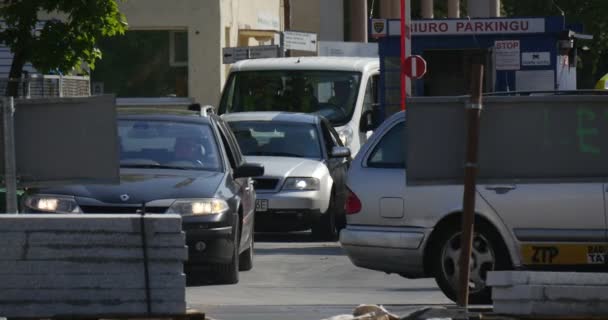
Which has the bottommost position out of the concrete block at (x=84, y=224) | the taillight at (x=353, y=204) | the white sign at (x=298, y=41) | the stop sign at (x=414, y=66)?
the taillight at (x=353, y=204)

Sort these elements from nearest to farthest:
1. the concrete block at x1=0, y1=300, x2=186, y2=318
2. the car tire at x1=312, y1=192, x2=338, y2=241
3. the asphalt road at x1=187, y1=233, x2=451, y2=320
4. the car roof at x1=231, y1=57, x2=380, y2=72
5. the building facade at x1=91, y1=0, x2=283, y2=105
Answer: the concrete block at x1=0, y1=300, x2=186, y2=318
the asphalt road at x1=187, y1=233, x2=451, y2=320
the car tire at x1=312, y1=192, x2=338, y2=241
the car roof at x1=231, y1=57, x2=380, y2=72
the building facade at x1=91, y1=0, x2=283, y2=105

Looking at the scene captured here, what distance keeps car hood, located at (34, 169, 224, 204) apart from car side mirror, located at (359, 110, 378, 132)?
8.85 metres

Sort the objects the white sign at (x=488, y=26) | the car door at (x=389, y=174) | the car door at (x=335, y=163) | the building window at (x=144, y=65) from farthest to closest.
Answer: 1. the building window at (x=144, y=65)
2. the white sign at (x=488, y=26)
3. the car door at (x=335, y=163)
4. the car door at (x=389, y=174)

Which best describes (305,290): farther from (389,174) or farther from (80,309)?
(80,309)

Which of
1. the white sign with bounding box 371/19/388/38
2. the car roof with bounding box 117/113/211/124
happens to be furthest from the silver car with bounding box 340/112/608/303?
the white sign with bounding box 371/19/388/38

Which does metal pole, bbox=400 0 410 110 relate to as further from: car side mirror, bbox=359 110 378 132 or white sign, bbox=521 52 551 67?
white sign, bbox=521 52 551 67

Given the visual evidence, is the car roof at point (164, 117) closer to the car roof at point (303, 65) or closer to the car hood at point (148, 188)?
the car hood at point (148, 188)

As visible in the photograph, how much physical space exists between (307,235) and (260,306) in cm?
757

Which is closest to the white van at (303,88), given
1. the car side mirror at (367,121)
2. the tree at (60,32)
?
the car side mirror at (367,121)

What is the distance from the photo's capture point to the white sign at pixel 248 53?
94.1 ft

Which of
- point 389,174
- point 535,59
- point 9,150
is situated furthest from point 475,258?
point 535,59

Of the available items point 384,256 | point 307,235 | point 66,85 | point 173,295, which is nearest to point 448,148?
point 173,295

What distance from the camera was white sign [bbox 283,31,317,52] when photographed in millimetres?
29875

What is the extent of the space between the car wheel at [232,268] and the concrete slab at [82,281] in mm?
4683
